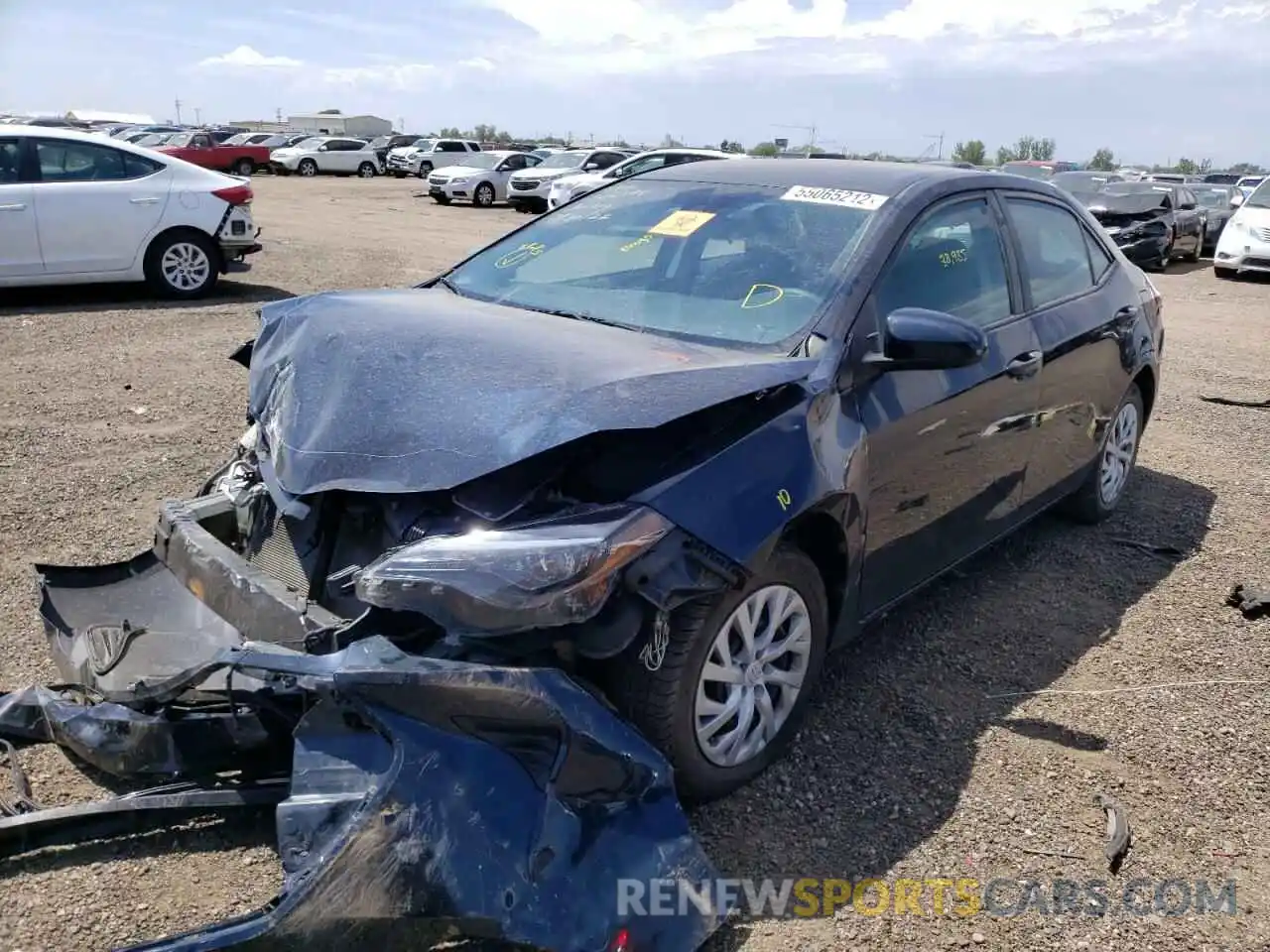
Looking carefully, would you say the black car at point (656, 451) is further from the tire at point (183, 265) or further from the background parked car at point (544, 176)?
the background parked car at point (544, 176)

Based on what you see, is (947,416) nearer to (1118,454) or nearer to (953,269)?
(953,269)

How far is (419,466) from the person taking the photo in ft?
8.61

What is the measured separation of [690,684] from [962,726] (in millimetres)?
1291

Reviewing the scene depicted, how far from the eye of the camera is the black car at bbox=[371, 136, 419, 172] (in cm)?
4272

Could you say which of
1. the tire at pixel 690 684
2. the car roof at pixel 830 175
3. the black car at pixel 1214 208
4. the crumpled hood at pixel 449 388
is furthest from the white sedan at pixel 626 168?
the tire at pixel 690 684

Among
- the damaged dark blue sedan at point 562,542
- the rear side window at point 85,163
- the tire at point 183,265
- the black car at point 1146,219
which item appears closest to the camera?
the damaged dark blue sedan at point 562,542

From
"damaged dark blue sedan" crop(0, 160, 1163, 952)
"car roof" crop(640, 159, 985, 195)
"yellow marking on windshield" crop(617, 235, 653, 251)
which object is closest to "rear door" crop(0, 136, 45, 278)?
"damaged dark blue sedan" crop(0, 160, 1163, 952)

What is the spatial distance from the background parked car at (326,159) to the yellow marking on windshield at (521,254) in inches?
1528

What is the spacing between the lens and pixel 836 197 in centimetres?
379

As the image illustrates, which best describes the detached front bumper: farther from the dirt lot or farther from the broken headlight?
the dirt lot

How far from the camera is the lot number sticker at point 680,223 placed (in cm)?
391

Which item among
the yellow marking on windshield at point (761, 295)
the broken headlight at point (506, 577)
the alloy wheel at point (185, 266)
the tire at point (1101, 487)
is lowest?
the tire at point (1101, 487)

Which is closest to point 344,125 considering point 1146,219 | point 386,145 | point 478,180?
point 386,145

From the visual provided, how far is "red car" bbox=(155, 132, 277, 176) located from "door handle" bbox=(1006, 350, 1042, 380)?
107ft
